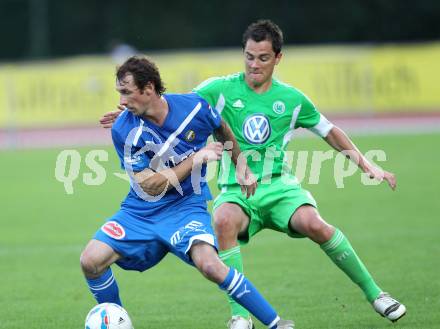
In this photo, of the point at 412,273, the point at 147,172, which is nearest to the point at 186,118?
the point at 147,172

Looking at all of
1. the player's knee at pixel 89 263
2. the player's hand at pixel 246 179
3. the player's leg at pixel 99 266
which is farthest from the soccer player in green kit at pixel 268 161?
the player's knee at pixel 89 263

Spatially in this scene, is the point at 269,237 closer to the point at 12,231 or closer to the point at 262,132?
the point at 12,231

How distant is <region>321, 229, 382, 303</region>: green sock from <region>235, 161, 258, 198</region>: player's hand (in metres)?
0.69

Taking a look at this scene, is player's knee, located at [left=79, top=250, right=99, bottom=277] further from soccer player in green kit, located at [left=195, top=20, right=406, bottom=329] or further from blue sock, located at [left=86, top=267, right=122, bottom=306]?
soccer player in green kit, located at [left=195, top=20, right=406, bottom=329]

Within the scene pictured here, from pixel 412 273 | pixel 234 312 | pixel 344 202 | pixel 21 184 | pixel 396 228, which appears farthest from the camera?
pixel 21 184

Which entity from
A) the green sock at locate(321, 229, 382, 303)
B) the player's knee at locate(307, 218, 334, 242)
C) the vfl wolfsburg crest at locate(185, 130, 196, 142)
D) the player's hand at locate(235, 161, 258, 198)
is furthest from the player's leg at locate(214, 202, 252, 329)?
the vfl wolfsburg crest at locate(185, 130, 196, 142)

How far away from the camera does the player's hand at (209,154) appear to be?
19.1 ft

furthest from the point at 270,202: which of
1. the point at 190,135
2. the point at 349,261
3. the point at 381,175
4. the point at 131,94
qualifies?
the point at 131,94

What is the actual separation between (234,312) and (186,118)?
1355 millimetres

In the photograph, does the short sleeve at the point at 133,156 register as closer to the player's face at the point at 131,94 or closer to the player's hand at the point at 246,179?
the player's face at the point at 131,94

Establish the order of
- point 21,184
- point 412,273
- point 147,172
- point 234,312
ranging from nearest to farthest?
1. point 147,172
2. point 234,312
3. point 412,273
4. point 21,184

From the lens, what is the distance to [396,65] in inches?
915

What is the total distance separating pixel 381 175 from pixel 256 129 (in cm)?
93

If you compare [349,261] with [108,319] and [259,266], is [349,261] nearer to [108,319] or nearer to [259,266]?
[108,319]
